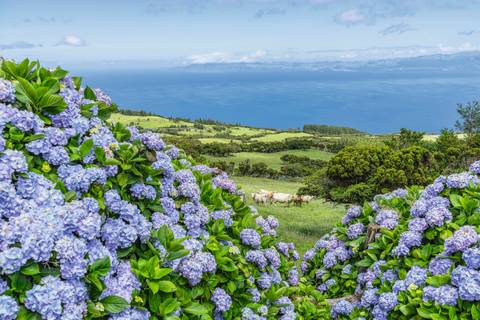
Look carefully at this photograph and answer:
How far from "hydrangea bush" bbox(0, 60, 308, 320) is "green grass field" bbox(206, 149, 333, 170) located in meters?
55.3

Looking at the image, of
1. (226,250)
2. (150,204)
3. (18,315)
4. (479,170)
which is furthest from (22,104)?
(479,170)

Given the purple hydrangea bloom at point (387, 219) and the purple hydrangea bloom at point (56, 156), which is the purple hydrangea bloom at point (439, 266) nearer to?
the purple hydrangea bloom at point (387, 219)

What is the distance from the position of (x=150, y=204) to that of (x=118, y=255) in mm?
872

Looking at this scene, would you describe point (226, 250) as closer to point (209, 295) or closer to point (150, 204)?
point (209, 295)

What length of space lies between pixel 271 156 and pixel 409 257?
6511 centimetres

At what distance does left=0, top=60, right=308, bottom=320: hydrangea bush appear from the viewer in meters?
3.53

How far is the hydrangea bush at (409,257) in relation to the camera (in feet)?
18.9

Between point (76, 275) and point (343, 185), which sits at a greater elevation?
point (76, 275)

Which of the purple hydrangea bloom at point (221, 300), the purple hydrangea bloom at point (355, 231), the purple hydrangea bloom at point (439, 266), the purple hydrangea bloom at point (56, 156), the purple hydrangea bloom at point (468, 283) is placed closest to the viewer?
the purple hydrangea bloom at point (56, 156)

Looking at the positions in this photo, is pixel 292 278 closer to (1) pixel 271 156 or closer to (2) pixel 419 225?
(2) pixel 419 225

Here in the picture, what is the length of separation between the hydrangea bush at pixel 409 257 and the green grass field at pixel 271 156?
2048 inches

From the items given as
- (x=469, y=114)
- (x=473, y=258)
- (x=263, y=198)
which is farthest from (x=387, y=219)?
(x=469, y=114)

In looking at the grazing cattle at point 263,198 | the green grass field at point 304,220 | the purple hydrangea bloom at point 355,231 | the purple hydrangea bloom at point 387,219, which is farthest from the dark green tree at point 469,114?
the purple hydrangea bloom at point 387,219

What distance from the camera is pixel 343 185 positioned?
824 inches
